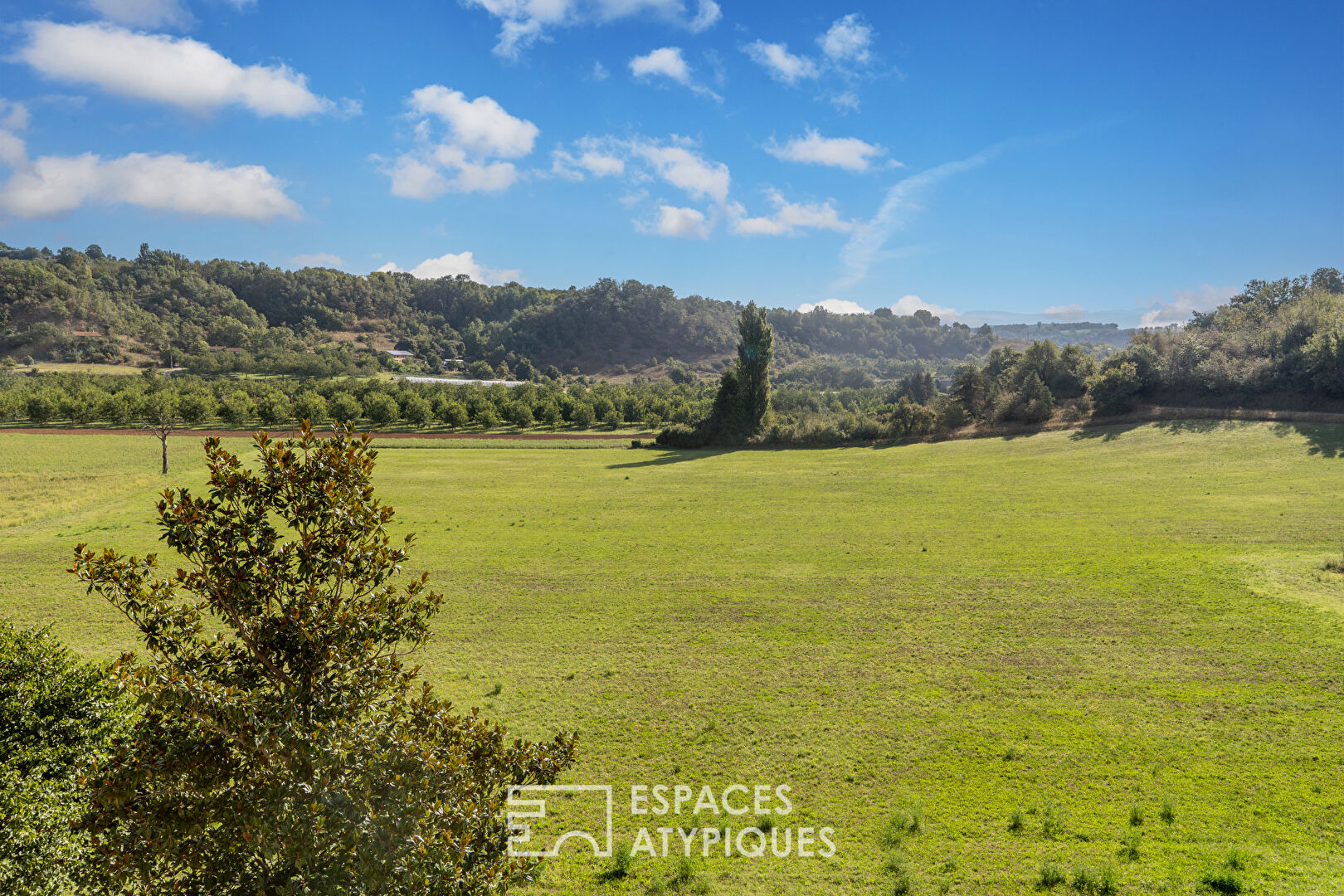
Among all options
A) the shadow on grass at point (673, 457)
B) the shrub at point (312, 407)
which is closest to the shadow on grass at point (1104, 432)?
the shadow on grass at point (673, 457)

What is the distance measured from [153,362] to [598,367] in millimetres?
107748

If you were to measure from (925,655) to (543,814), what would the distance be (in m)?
11.2

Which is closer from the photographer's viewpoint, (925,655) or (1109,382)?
(925,655)

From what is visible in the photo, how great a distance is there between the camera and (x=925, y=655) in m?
17.9

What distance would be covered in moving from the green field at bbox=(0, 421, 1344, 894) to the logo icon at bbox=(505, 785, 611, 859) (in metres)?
0.33

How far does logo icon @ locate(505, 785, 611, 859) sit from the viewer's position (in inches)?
424

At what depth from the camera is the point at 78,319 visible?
153250mm

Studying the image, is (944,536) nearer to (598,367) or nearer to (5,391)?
(5,391)

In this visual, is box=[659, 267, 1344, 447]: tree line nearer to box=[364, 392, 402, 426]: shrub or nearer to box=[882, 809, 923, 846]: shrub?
Result: box=[364, 392, 402, 426]: shrub

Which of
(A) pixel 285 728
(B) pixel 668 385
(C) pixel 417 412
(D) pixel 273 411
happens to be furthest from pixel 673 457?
(B) pixel 668 385

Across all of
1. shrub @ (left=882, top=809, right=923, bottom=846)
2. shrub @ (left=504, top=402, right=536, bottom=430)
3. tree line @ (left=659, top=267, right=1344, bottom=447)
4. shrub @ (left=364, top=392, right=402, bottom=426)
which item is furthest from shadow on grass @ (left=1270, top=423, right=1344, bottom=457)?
shrub @ (left=364, top=392, right=402, bottom=426)

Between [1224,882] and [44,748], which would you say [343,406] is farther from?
[1224,882]

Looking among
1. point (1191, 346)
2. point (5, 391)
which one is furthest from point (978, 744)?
point (5, 391)

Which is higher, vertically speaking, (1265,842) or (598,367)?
(598,367)
